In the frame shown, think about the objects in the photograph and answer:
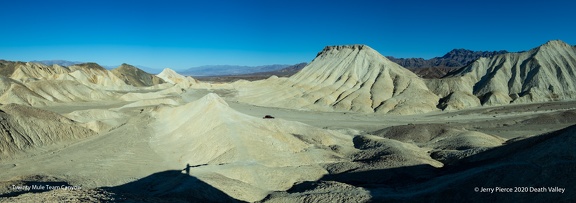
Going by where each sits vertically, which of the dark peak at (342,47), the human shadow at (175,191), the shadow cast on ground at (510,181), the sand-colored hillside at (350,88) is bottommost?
the human shadow at (175,191)

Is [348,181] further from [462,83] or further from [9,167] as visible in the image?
[462,83]

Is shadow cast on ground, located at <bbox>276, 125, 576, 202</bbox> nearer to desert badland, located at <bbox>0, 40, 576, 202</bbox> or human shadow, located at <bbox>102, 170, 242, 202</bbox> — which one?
desert badland, located at <bbox>0, 40, 576, 202</bbox>

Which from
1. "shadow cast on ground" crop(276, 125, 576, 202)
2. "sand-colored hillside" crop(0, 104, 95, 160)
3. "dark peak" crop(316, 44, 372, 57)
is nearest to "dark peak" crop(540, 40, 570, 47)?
"dark peak" crop(316, 44, 372, 57)

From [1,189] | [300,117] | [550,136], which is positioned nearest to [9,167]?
[1,189]

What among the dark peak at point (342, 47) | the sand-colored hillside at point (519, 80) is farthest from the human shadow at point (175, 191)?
the dark peak at point (342, 47)

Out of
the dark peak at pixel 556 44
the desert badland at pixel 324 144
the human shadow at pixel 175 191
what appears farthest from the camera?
the dark peak at pixel 556 44

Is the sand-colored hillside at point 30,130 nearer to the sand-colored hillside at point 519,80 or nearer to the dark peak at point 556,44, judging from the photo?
the sand-colored hillside at point 519,80
